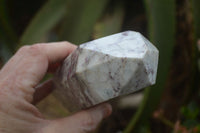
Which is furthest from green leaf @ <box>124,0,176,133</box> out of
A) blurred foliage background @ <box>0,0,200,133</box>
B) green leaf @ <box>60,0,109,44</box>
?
green leaf @ <box>60,0,109,44</box>

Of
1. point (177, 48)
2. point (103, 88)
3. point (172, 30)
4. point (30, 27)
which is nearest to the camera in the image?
point (103, 88)

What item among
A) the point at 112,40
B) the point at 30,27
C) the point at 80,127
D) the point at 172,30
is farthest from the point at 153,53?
the point at 30,27

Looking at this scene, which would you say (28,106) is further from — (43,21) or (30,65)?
(43,21)

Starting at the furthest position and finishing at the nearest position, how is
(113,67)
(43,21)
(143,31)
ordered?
(143,31) < (43,21) < (113,67)

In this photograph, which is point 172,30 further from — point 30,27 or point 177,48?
point 30,27

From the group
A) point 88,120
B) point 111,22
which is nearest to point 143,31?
point 111,22

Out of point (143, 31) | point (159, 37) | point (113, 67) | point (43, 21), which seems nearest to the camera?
point (113, 67)

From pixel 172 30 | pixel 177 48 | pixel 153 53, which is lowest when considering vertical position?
pixel 177 48
